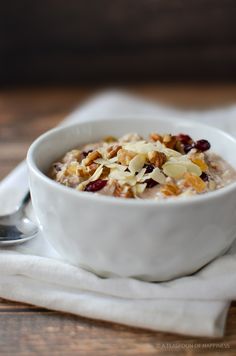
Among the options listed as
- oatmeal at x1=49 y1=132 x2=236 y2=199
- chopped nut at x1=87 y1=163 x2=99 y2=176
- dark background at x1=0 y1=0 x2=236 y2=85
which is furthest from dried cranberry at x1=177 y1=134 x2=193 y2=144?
dark background at x1=0 y1=0 x2=236 y2=85

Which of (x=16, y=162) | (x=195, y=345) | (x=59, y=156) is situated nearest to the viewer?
(x=195, y=345)

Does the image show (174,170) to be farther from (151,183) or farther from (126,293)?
(126,293)

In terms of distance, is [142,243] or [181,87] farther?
[181,87]

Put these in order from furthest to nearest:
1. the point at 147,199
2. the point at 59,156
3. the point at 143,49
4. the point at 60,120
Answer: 1. the point at 143,49
2. the point at 60,120
3. the point at 59,156
4. the point at 147,199

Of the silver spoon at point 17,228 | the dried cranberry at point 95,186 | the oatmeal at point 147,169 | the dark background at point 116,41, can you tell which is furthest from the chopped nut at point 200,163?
the dark background at point 116,41

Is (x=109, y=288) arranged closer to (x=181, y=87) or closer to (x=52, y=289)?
(x=52, y=289)

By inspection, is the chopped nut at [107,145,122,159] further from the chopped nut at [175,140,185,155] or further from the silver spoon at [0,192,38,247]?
the silver spoon at [0,192,38,247]

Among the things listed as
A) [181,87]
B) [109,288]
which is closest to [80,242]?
[109,288]
